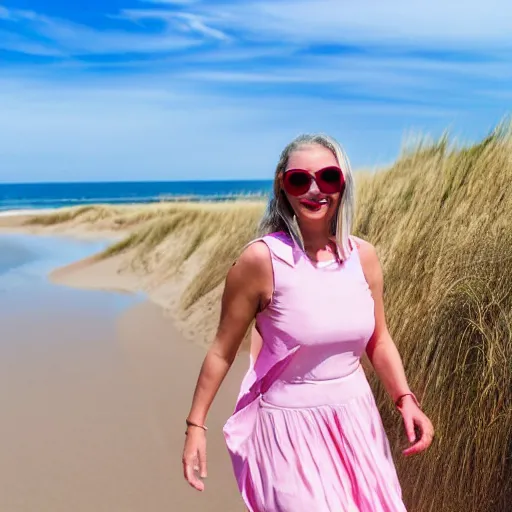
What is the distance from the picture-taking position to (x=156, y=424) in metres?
5.26

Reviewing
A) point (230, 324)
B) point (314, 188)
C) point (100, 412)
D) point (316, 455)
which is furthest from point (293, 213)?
point (100, 412)

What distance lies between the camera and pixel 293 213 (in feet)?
7.68

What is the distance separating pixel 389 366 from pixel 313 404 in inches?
15.1

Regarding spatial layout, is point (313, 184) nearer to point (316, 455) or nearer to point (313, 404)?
point (313, 404)

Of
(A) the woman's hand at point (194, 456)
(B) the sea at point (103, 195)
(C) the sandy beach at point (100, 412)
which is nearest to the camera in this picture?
(A) the woman's hand at point (194, 456)

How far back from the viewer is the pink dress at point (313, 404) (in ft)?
7.04

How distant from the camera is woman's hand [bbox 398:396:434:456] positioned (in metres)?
2.35

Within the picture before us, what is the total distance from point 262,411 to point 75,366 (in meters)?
4.79

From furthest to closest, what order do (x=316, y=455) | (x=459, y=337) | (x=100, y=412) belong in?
(x=100, y=412), (x=459, y=337), (x=316, y=455)

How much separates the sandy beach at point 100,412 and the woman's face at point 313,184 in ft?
7.99

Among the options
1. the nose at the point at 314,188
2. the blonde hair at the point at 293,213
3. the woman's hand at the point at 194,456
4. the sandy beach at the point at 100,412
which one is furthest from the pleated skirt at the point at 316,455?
the sandy beach at the point at 100,412

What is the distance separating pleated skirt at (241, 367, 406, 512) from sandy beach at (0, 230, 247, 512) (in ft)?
6.80

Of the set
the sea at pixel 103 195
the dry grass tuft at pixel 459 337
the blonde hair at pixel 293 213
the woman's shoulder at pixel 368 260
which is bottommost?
the sea at pixel 103 195

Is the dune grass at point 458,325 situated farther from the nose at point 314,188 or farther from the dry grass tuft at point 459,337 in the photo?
the nose at point 314,188
